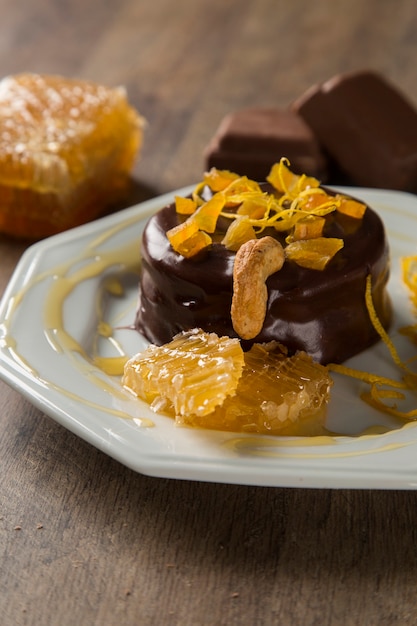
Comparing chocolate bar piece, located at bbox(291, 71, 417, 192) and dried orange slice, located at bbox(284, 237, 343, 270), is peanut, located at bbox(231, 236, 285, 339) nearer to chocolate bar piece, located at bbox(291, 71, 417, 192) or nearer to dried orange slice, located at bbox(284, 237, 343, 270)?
dried orange slice, located at bbox(284, 237, 343, 270)

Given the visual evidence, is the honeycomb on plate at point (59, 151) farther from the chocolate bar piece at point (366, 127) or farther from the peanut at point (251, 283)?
the peanut at point (251, 283)

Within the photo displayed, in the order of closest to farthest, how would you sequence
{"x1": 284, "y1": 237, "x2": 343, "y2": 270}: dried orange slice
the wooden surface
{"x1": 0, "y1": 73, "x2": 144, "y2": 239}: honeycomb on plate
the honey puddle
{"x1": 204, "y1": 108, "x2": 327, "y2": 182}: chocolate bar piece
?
the wooden surface → the honey puddle → {"x1": 284, "y1": 237, "x2": 343, "y2": 270}: dried orange slice → {"x1": 0, "y1": 73, "x2": 144, "y2": 239}: honeycomb on plate → {"x1": 204, "y1": 108, "x2": 327, "y2": 182}: chocolate bar piece

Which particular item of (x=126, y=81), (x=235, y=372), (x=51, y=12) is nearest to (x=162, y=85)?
(x=126, y=81)

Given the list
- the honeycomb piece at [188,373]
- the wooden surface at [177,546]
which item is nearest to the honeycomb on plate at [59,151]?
the wooden surface at [177,546]

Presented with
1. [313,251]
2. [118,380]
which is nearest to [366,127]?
[313,251]

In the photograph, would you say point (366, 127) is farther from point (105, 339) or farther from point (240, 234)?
point (105, 339)

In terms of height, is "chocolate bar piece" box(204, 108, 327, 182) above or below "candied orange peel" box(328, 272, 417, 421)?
above

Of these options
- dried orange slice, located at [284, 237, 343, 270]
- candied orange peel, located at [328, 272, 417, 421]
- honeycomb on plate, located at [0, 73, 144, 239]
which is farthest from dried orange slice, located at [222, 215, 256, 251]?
honeycomb on plate, located at [0, 73, 144, 239]
